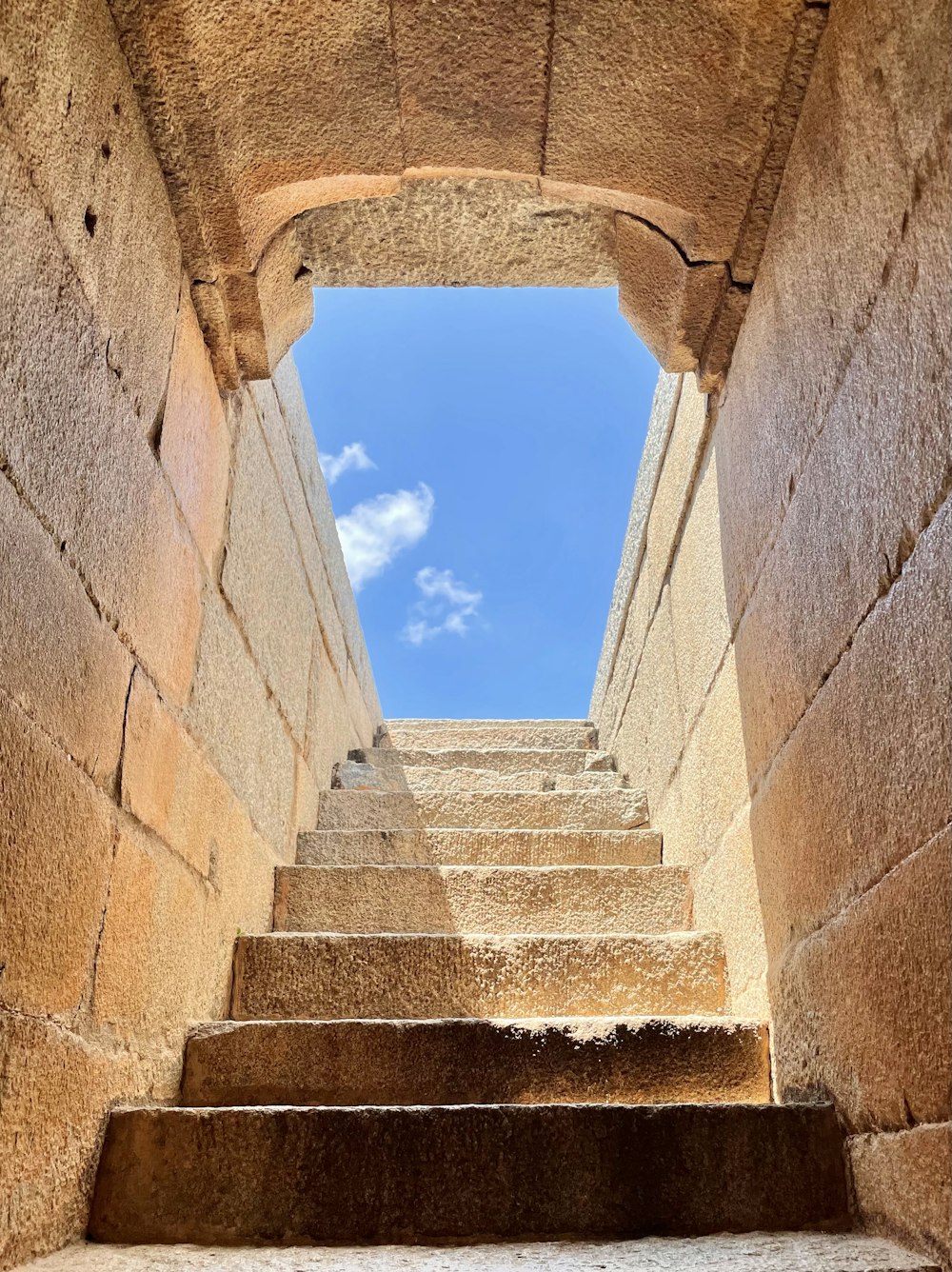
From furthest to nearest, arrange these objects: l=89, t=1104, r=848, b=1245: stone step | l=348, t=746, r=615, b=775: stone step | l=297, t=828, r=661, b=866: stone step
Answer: l=348, t=746, r=615, b=775: stone step < l=297, t=828, r=661, b=866: stone step < l=89, t=1104, r=848, b=1245: stone step

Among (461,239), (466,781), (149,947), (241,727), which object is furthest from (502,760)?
(149,947)

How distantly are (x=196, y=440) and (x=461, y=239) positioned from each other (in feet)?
3.09

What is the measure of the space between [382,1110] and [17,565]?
103cm

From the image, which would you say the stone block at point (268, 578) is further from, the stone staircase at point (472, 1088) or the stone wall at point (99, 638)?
the stone staircase at point (472, 1088)

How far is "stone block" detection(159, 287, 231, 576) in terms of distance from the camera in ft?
6.58

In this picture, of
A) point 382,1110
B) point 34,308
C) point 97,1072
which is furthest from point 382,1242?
point 34,308

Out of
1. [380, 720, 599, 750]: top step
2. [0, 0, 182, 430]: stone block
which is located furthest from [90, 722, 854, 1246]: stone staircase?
[380, 720, 599, 750]: top step

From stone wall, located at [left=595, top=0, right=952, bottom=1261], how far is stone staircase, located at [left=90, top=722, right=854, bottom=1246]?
0.18 meters

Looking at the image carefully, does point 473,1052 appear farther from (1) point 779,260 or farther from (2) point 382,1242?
(1) point 779,260

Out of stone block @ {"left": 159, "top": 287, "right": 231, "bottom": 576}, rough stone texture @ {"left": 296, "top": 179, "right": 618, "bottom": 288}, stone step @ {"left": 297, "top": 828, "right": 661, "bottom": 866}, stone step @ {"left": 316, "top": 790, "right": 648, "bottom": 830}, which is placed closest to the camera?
stone block @ {"left": 159, "top": 287, "right": 231, "bottom": 576}

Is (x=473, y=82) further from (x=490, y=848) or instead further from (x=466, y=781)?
(x=466, y=781)

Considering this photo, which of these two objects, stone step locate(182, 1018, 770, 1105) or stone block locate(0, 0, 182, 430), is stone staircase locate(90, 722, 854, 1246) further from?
stone block locate(0, 0, 182, 430)

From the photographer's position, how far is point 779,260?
1.91 m

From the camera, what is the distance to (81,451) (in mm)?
1510
